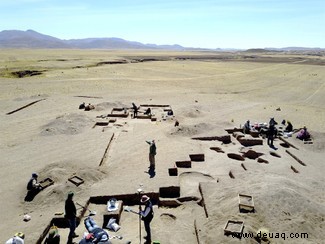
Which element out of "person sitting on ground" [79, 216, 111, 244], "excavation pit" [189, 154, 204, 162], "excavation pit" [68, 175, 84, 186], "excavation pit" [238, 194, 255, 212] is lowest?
"excavation pit" [189, 154, 204, 162]

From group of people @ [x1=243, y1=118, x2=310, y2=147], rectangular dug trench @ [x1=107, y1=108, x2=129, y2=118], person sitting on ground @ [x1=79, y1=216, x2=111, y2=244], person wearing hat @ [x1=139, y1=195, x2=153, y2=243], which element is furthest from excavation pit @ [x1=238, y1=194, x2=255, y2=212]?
rectangular dug trench @ [x1=107, y1=108, x2=129, y2=118]

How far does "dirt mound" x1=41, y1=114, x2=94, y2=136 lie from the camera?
66.1ft

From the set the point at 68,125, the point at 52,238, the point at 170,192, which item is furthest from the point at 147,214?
the point at 68,125

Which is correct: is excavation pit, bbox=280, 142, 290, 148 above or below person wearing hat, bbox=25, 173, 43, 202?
below

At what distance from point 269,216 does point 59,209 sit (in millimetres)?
6784

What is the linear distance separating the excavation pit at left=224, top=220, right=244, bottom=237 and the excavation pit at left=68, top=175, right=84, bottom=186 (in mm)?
5944

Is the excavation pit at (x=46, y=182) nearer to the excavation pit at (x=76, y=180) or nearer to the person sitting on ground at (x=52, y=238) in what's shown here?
the excavation pit at (x=76, y=180)

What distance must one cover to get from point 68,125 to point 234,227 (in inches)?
561

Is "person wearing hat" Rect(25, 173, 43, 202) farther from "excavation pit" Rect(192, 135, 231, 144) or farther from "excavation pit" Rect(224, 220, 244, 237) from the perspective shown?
"excavation pit" Rect(192, 135, 231, 144)

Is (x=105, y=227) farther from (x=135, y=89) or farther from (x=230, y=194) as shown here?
(x=135, y=89)

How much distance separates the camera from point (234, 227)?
9328mm

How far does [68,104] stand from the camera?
28500mm

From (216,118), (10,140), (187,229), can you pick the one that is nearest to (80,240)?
→ (187,229)

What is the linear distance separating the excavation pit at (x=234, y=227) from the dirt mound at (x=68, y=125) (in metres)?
12.9
